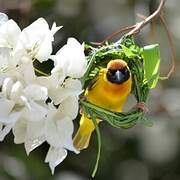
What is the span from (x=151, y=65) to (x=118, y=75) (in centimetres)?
9

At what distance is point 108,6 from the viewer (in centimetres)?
243

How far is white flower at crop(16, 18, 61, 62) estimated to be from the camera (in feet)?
3.43

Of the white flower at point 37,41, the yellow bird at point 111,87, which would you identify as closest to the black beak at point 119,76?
the yellow bird at point 111,87

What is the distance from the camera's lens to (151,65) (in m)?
1.19

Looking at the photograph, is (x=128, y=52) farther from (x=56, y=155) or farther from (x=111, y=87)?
(x=56, y=155)

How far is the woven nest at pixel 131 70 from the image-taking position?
1.13 metres

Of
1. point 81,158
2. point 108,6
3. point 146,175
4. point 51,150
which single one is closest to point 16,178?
point 81,158

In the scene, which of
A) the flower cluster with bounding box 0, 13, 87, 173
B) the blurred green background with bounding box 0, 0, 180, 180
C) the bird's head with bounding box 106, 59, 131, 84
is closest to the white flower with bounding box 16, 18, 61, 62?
the flower cluster with bounding box 0, 13, 87, 173

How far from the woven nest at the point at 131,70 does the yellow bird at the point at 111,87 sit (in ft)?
0.05

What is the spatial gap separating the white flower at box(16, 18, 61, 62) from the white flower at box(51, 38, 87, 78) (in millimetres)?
20

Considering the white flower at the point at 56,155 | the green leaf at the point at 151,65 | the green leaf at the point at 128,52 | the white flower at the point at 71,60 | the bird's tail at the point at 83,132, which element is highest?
the white flower at the point at 71,60

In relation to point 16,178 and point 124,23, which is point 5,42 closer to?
point 16,178

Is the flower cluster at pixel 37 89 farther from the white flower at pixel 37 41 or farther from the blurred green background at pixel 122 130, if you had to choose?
the blurred green background at pixel 122 130

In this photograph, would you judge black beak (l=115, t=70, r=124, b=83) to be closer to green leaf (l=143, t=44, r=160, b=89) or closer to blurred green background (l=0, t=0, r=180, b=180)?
green leaf (l=143, t=44, r=160, b=89)
